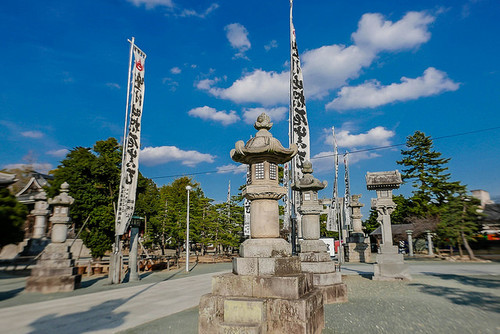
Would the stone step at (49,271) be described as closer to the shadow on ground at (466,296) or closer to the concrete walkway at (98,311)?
the concrete walkway at (98,311)

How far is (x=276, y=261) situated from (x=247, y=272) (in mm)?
553

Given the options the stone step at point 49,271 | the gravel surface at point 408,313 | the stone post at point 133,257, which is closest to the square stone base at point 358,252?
the gravel surface at point 408,313

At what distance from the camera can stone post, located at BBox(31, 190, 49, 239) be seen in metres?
21.0

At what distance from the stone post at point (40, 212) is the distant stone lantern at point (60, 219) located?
37.2ft

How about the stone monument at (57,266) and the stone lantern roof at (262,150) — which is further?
the stone monument at (57,266)

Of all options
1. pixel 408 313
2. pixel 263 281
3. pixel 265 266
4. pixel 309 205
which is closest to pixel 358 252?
pixel 309 205

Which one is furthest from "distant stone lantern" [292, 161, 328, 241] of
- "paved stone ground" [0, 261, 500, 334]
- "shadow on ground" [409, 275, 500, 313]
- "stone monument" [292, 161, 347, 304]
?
"shadow on ground" [409, 275, 500, 313]

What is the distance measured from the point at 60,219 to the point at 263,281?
11.1 metres

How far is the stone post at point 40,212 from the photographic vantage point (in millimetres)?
21016

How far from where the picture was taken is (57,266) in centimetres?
1127

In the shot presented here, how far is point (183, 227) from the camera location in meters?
25.9

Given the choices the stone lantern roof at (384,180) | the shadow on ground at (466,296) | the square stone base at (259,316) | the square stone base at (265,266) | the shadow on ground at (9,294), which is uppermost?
the stone lantern roof at (384,180)

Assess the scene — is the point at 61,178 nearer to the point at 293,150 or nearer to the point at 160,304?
the point at 160,304

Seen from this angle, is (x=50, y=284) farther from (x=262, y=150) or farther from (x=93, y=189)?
(x=262, y=150)
